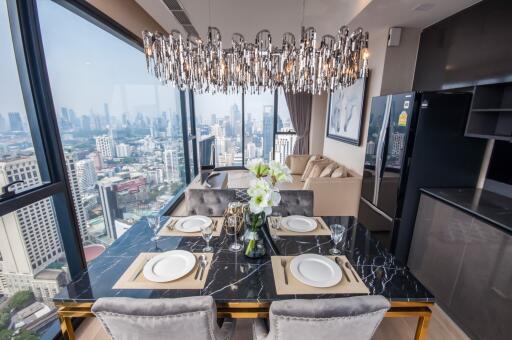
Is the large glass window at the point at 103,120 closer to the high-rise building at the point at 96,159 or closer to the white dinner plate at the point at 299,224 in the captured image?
the high-rise building at the point at 96,159

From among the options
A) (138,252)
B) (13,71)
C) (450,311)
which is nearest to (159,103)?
(13,71)

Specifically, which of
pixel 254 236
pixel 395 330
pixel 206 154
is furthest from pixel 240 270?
pixel 206 154

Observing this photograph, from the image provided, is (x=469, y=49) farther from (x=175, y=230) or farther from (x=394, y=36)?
(x=175, y=230)

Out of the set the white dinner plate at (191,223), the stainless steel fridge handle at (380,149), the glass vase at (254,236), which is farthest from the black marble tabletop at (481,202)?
the white dinner plate at (191,223)

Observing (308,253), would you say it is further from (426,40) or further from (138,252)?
(426,40)

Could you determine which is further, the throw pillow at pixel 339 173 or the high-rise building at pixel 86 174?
the throw pillow at pixel 339 173

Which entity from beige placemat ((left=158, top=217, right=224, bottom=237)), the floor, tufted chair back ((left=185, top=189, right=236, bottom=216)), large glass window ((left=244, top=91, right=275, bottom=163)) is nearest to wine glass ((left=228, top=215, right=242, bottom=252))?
beige placemat ((left=158, top=217, right=224, bottom=237))
